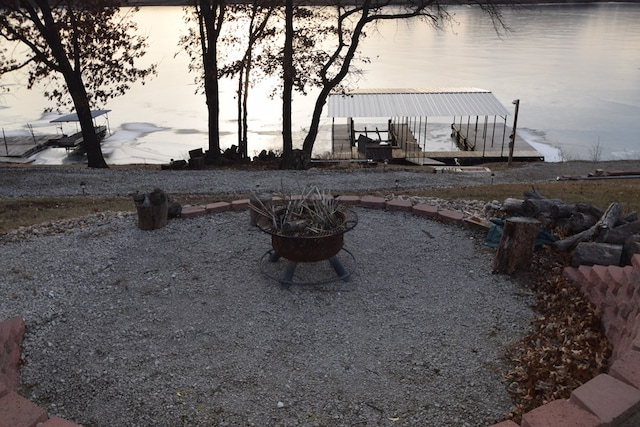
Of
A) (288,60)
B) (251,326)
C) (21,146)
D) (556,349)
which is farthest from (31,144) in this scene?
(556,349)

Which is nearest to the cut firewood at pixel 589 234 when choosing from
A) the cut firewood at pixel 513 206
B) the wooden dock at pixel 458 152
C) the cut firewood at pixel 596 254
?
the cut firewood at pixel 596 254

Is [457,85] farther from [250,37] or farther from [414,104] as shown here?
[250,37]

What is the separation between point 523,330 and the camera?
15.4ft

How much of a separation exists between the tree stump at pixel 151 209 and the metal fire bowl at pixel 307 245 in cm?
209

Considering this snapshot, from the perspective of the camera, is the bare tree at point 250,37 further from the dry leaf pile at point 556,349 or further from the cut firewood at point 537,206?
the dry leaf pile at point 556,349

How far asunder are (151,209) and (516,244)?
446 cm

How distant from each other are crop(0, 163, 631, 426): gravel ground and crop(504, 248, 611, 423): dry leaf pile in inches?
5.0

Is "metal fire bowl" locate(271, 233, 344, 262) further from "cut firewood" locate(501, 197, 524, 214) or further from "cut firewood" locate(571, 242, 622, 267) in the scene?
"cut firewood" locate(501, 197, 524, 214)

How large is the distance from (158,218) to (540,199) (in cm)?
491

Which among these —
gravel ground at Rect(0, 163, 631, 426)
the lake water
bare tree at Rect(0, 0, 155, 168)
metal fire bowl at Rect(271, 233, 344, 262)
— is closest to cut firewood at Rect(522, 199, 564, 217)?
gravel ground at Rect(0, 163, 631, 426)

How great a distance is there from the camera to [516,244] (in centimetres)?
551

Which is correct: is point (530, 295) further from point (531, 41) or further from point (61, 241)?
point (531, 41)

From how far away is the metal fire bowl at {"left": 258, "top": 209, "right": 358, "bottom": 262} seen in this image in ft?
16.9

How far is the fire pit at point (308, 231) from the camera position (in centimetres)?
521
